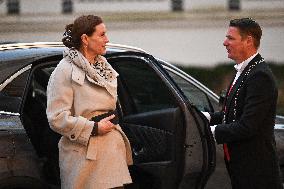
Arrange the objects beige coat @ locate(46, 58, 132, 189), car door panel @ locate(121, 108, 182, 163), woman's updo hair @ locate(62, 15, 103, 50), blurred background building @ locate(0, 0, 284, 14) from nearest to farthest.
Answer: beige coat @ locate(46, 58, 132, 189) < woman's updo hair @ locate(62, 15, 103, 50) < car door panel @ locate(121, 108, 182, 163) < blurred background building @ locate(0, 0, 284, 14)

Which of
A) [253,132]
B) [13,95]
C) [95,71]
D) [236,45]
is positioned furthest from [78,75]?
[253,132]

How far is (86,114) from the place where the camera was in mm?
5016

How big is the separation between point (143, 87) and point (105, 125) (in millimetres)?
1842

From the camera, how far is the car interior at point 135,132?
17.9 feet

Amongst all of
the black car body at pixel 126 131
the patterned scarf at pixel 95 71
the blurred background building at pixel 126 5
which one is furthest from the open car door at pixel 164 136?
the blurred background building at pixel 126 5

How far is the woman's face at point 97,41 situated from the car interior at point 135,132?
24.9 inches

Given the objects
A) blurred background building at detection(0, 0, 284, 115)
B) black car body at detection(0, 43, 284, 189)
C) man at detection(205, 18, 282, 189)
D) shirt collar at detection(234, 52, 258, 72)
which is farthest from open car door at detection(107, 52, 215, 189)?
blurred background building at detection(0, 0, 284, 115)

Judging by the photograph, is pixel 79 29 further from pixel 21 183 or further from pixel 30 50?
pixel 21 183

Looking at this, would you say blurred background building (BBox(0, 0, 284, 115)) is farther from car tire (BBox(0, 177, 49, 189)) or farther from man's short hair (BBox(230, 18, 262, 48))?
man's short hair (BBox(230, 18, 262, 48))

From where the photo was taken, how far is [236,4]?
86.9ft

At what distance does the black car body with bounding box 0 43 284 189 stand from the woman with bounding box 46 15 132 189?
31cm

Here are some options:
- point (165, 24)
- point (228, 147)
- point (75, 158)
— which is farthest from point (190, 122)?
point (165, 24)

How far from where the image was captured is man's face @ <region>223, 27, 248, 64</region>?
5.09 metres

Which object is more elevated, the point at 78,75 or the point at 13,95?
the point at 78,75
